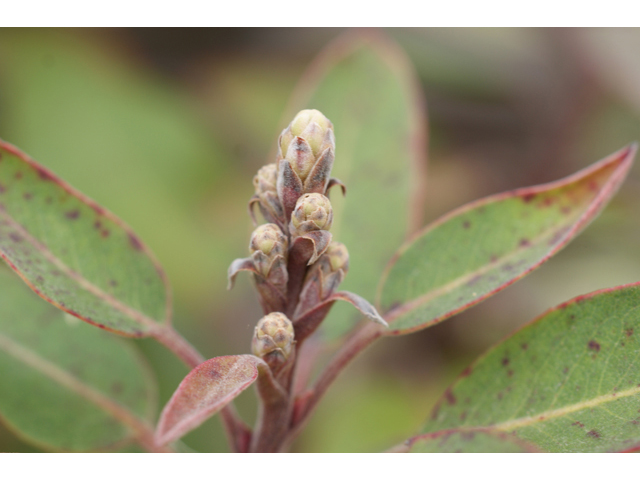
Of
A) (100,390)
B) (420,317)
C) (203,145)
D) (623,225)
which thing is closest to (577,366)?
(420,317)

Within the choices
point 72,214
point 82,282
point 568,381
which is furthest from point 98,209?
point 568,381

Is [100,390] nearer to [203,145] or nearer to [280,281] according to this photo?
[280,281]

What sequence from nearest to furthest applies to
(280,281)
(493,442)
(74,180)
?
(493,442), (280,281), (74,180)

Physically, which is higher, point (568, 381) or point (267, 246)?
point (267, 246)

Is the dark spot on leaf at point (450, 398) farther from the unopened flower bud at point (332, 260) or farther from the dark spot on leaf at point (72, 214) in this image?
the dark spot on leaf at point (72, 214)

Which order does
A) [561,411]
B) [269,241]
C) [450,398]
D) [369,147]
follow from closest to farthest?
1. [269,241]
2. [561,411]
3. [450,398]
4. [369,147]

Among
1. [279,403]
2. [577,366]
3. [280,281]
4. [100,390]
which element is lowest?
[100,390]

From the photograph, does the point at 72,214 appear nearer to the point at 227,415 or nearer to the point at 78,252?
the point at 78,252

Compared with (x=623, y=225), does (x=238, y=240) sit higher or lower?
lower
